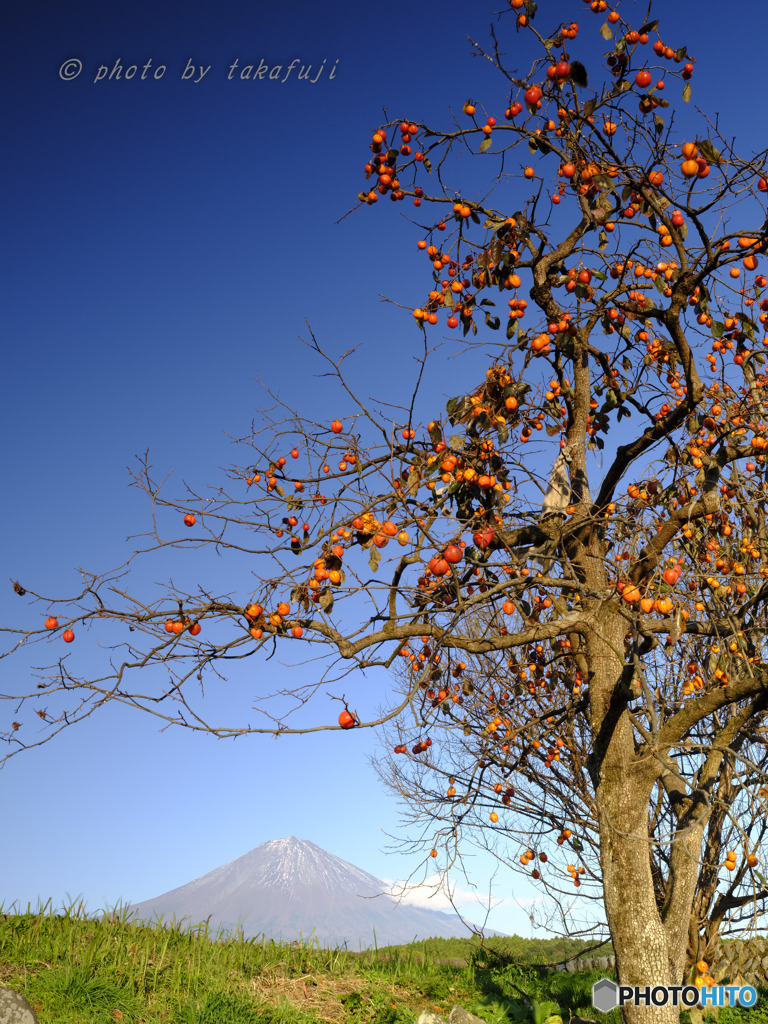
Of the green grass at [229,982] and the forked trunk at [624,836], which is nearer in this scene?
the forked trunk at [624,836]

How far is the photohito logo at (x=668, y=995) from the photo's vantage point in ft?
14.7

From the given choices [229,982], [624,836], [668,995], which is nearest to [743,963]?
[668,995]

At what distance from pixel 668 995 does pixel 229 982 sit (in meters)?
3.19

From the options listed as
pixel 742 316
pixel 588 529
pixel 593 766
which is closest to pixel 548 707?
pixel 593 766

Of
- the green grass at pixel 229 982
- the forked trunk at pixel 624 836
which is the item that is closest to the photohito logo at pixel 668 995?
the forked trunk at pixel 624 836

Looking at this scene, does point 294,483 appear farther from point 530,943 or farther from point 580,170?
point 530,943

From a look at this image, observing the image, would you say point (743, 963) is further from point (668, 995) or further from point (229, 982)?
point (229, 982)

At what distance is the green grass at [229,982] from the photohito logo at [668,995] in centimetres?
16

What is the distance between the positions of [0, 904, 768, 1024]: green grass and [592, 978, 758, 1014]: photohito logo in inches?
6.4

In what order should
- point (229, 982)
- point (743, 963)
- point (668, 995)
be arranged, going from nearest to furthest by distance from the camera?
point (668, 995) < point (229, 982) < point (743, 963)

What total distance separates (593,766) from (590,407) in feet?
9.13

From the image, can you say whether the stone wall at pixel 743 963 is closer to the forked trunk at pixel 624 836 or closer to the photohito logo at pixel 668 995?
the photohito logo at pixel 668 995

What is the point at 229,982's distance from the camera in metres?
5.54

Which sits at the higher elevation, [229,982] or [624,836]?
[624,836]
